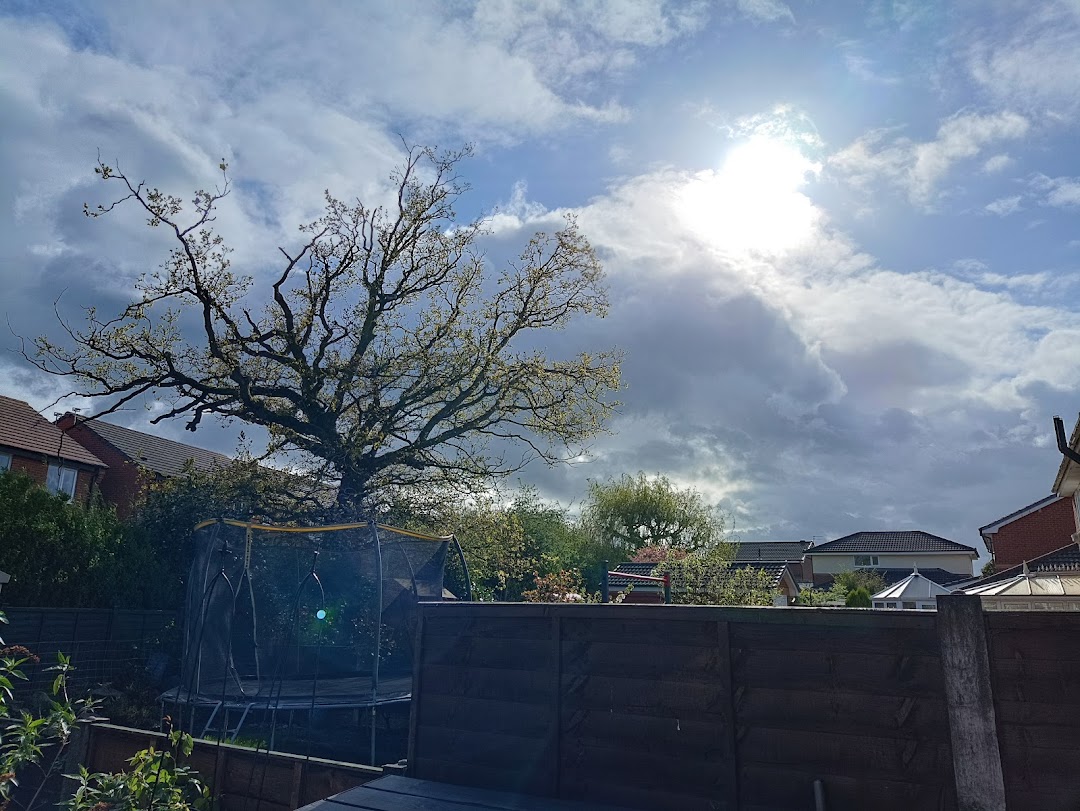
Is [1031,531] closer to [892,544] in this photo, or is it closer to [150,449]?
[892,544]

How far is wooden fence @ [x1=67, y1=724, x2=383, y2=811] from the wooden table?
0.86 metres

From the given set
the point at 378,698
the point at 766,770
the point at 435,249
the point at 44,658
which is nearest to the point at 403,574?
the point at 378,698

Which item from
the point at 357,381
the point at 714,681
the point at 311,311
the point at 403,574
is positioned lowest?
the point at 714,681

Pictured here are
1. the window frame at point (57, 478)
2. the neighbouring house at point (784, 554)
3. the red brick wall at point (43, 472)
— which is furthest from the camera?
the neighbouring house at point (784, 554)

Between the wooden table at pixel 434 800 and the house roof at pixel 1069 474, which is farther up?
the house roof at pixel 1069 474

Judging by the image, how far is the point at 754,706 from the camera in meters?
3.45

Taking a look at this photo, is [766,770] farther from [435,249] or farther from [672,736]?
[435,249]

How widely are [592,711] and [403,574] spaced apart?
659 cm

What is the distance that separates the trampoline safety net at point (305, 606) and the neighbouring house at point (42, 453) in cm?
1862

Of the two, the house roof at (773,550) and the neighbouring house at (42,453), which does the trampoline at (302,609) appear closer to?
the neighbouring house at (42,453)

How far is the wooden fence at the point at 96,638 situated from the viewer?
9875 mm

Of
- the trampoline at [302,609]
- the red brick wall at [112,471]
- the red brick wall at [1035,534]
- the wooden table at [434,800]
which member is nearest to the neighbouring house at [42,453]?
the red brick wall at [112,471]

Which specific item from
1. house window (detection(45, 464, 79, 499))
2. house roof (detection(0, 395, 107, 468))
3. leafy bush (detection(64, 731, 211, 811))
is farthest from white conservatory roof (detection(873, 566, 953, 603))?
house window (detection(45, 464, 79, 499))

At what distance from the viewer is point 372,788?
13.3 ft
